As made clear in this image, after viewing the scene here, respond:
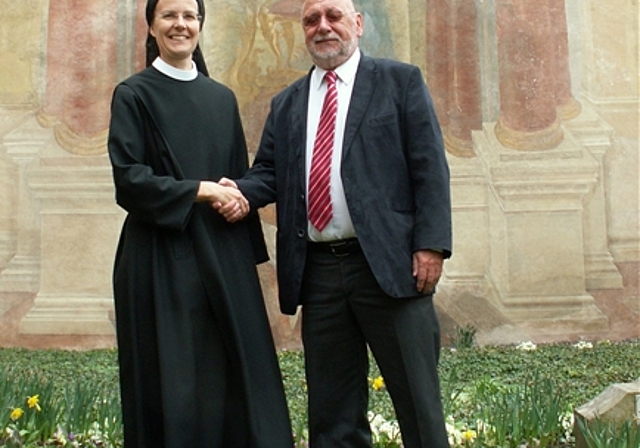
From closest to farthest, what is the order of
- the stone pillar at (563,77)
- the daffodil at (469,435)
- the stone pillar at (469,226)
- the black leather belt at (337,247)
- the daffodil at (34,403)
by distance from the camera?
the black leather belt at (337,247) → the daffodil at (469,435) → the daffodil at (34,403) → the stone pillar at (469,226) → the stone pillar at (563,77)

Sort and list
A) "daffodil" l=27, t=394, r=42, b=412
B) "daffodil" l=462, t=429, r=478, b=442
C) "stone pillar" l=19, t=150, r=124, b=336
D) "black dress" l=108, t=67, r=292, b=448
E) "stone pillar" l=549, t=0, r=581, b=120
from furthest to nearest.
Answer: "stone pillar" l=549, t=0, r=581, b=120
"stone pillar" l=19, t=150, r=124, b=336
"daffodil" l=27, t=394, r=42, b=412
"daffodil" l=462, t=429, r=478, b=442
"black dress" l=108, t=67, r=292, b=448

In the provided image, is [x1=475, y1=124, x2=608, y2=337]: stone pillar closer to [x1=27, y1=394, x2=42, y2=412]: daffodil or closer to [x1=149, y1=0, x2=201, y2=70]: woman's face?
[x1=27, y1=394, x2=42, y2=412]: daffodil

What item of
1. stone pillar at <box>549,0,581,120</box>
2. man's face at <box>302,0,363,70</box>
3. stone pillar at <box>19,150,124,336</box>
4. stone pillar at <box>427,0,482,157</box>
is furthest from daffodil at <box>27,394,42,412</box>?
stone pillar at <box>549,0,581,120</box>

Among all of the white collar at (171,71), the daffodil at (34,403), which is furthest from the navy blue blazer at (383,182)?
the daffodil at (34,403)

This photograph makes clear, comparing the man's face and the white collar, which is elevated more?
the man's face

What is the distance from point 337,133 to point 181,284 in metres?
0.79

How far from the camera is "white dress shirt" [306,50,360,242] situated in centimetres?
277

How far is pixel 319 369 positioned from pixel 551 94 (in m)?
5.84

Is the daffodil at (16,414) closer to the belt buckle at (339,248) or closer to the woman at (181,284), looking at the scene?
the woman at (181,284)

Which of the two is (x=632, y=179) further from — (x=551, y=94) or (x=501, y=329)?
(x=501, y=329)

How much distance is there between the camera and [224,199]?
2.71m

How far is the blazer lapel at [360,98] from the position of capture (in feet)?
9.07

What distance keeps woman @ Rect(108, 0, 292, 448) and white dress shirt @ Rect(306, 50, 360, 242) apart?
0.32 m

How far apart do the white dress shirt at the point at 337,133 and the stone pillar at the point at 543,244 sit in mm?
5084
